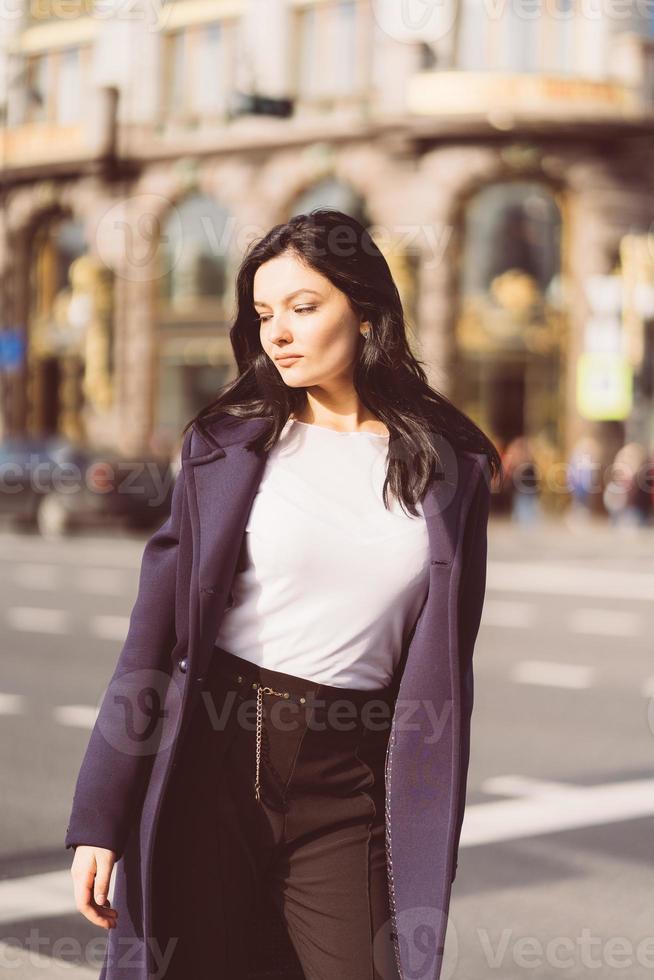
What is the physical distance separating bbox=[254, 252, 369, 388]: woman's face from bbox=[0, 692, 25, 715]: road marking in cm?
650

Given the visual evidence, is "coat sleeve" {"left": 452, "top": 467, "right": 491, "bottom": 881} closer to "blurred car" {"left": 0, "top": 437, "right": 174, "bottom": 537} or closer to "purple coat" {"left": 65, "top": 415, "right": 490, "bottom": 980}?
"purple coat" {"left": 65, "top": 415, "right": 490, "bottom": 980}

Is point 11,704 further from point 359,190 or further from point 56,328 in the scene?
point 56,328

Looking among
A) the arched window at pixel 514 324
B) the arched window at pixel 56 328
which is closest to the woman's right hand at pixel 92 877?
the arched window at pixel 514 324

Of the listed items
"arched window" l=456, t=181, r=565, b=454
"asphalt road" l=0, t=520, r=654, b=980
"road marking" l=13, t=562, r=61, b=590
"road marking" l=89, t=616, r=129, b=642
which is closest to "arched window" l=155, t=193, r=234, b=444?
"arched window" l=456, t=181, r=565, b=454

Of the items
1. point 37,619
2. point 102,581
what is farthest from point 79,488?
point 37,619

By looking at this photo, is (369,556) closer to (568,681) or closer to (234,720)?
(234,720)

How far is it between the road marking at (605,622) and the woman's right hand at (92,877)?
35.5 ft

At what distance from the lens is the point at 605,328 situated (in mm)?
29375

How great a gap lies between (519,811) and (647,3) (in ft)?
85.1

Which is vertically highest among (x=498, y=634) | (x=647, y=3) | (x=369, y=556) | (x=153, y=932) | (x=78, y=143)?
(x=647, y=3)

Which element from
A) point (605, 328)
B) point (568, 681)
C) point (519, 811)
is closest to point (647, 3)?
point (605, 328)

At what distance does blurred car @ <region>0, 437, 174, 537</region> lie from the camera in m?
23.3

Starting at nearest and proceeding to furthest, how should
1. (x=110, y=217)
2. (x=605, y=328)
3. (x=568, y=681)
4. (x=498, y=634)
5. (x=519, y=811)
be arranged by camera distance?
(x=519, y=811) → (x=568, y=681) → (x=498, y=634) → (x=605, y=328) → (x=110, y=217)

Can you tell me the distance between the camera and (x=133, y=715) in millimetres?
2672
